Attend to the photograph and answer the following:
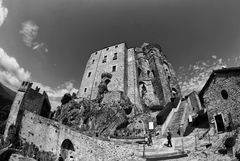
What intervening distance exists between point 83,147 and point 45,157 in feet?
18.4

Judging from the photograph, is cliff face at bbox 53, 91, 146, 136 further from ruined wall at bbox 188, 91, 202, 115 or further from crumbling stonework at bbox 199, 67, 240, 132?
crumbling stonework at bbox 199, 67, 240, 132

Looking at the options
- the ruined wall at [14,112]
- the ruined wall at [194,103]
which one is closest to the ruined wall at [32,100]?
the ruined wall at [14,112]

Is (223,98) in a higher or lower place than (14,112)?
higher

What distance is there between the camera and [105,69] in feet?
119

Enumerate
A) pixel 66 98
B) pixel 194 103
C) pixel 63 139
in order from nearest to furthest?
pixel 63 139 < pixel 194 103 < pixel 66 98

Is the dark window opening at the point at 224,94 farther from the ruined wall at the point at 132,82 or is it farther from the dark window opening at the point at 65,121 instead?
the dark window opening at the point at 65,121

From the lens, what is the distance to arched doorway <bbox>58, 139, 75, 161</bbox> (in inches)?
639

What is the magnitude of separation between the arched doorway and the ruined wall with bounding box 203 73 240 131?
1350 centimetres

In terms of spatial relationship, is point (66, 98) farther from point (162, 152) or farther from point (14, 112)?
point (162, 152)

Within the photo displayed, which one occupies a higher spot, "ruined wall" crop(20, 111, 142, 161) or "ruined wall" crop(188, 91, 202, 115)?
"ruined wall" crop(188, 91, 202, 115)

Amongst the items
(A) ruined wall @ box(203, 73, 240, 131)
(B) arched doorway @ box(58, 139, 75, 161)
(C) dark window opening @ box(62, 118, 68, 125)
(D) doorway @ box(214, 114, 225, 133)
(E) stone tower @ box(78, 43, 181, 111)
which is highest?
(E) stone tower @ box(78, 43, 181, 111)

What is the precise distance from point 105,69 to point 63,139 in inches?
838

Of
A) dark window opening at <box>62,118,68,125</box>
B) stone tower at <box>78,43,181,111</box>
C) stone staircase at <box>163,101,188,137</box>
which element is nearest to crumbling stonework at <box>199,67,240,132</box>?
stone staircase at <box>163,101,188,137</box>

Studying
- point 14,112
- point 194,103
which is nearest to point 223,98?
point 194,103
